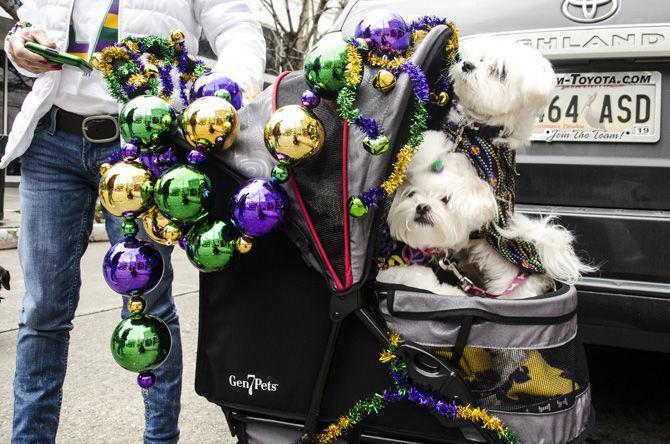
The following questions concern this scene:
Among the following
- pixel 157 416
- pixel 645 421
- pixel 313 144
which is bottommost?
pixel 645 421

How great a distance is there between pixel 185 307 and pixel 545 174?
286 cm

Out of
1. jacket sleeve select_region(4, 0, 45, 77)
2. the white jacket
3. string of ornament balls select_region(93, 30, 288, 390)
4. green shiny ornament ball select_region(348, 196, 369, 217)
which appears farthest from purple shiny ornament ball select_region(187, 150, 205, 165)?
jacket sleeve select_region(4, 0, 45, 77)

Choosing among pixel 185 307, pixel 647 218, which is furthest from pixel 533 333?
pixel 185 307

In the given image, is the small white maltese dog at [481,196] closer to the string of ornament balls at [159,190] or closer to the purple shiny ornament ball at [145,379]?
the string of ornament balls at [159,190]

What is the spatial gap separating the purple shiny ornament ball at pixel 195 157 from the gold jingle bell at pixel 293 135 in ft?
0.49

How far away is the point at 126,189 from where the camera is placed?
1.31 meters

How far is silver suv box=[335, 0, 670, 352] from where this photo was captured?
209 centimetres

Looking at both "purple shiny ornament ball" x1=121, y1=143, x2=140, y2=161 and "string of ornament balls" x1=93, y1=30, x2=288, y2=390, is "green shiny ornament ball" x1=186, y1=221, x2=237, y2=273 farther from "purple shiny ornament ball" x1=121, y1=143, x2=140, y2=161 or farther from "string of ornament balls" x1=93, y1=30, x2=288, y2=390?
"purple shiny ornament ball" x1=121, y1=143, x2=140, y2=161

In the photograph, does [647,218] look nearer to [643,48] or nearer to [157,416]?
[643,48]

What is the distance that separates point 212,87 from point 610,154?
1481mm

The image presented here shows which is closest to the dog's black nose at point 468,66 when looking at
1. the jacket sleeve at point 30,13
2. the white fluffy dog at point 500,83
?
the white fluffy dog at point 500,83

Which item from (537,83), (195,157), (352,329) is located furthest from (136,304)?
(537,83)

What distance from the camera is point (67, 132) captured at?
1.81 m

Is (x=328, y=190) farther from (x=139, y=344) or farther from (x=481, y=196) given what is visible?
(x=139, y=344)
